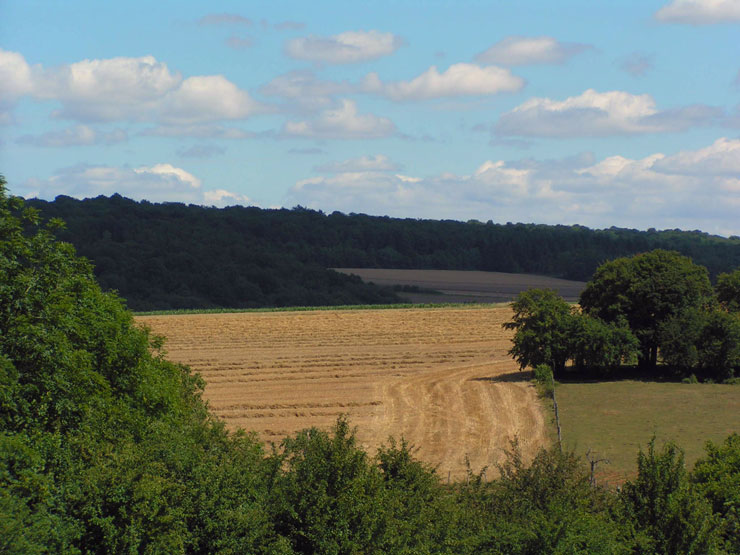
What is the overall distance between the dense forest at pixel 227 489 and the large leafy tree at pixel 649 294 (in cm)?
3035

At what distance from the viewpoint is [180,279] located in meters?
126

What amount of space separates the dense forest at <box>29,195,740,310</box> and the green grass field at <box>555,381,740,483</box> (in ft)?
246

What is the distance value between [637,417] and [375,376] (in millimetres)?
16923

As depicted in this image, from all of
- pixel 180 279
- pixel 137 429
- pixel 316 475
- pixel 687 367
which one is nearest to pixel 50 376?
pixel 137 429

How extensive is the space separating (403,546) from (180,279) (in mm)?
113083

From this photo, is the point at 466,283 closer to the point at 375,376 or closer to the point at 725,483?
the point at 375,376

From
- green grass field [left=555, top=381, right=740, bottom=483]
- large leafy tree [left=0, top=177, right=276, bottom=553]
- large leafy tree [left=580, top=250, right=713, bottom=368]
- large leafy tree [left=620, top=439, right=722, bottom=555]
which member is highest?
large leafy tree [left=580, top=250, right=713, bottom=368]

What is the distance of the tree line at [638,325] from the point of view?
162ft

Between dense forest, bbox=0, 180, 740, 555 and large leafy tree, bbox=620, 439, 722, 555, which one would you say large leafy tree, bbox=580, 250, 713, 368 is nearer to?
dense forest, bbox=0, 180, 740, 555

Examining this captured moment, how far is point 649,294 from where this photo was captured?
51.8 m

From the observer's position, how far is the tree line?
162ft

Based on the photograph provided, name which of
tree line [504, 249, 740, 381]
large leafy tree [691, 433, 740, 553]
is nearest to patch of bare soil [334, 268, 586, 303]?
tree line [504, 249, 740, 381]

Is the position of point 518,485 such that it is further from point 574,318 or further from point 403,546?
point 574,318

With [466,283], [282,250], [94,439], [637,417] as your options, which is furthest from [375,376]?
[282,250]
